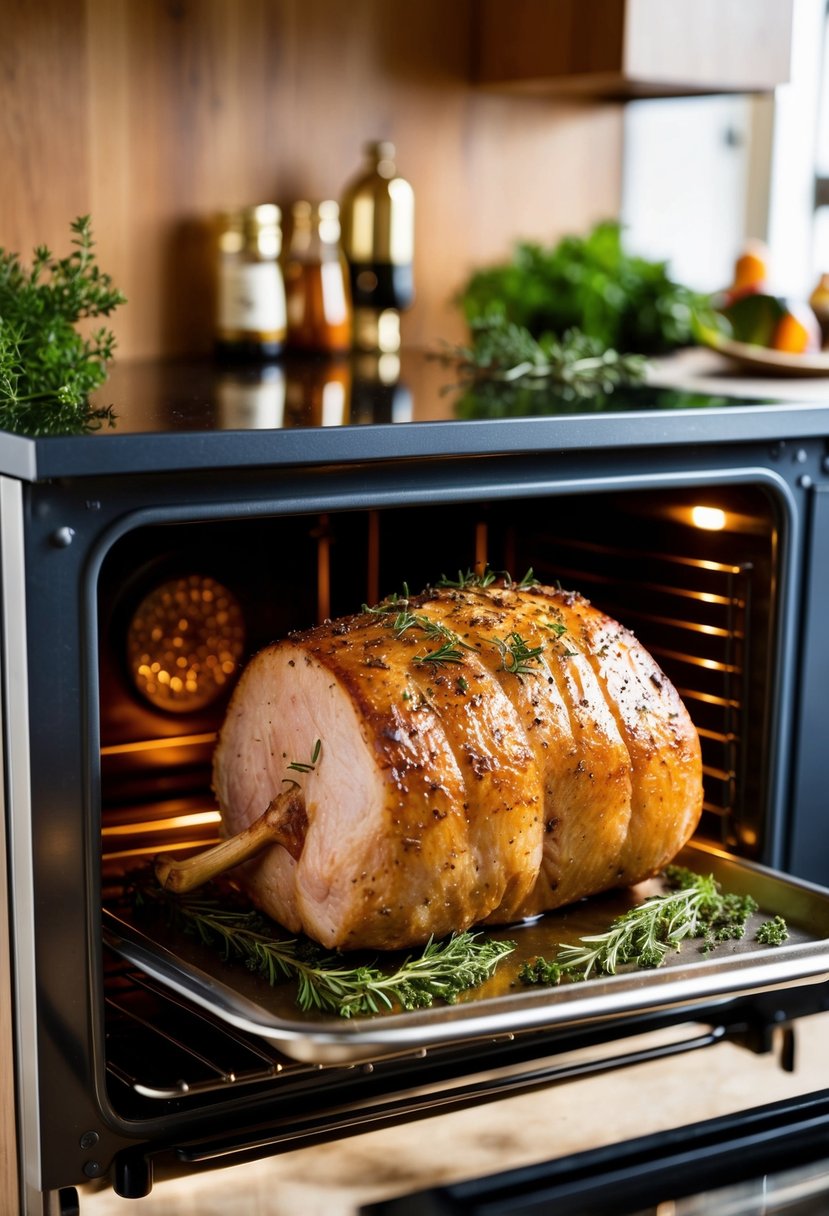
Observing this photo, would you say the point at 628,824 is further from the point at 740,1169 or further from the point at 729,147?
the point at 729,147

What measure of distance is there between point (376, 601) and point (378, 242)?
0.56 m

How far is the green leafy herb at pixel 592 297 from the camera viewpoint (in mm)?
2297

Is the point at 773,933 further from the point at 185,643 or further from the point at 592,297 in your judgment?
the point at 592,297

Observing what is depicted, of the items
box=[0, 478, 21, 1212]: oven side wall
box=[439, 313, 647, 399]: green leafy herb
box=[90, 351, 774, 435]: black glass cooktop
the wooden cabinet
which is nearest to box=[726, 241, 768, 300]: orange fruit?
the wooden cabinet

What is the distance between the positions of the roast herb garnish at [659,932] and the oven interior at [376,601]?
A: 173 mm

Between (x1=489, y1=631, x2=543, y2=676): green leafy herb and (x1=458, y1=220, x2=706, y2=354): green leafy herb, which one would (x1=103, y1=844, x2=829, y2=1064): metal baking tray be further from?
(x1=458, y1=220, x2=706, y2=354): green leafy herb

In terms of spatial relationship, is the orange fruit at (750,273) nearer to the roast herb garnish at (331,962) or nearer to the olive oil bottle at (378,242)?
the olive oil bottle at (378,242)

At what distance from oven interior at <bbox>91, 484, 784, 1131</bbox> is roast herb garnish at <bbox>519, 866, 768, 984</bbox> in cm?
17

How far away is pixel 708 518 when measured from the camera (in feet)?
5.68

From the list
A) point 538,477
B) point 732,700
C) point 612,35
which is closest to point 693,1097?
point 732,700

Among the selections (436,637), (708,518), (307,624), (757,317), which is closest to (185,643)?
(307,624)

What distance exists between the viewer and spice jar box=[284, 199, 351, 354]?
2146 millimetres

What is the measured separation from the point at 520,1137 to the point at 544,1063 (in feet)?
0.30

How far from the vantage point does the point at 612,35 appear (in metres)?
2.08
